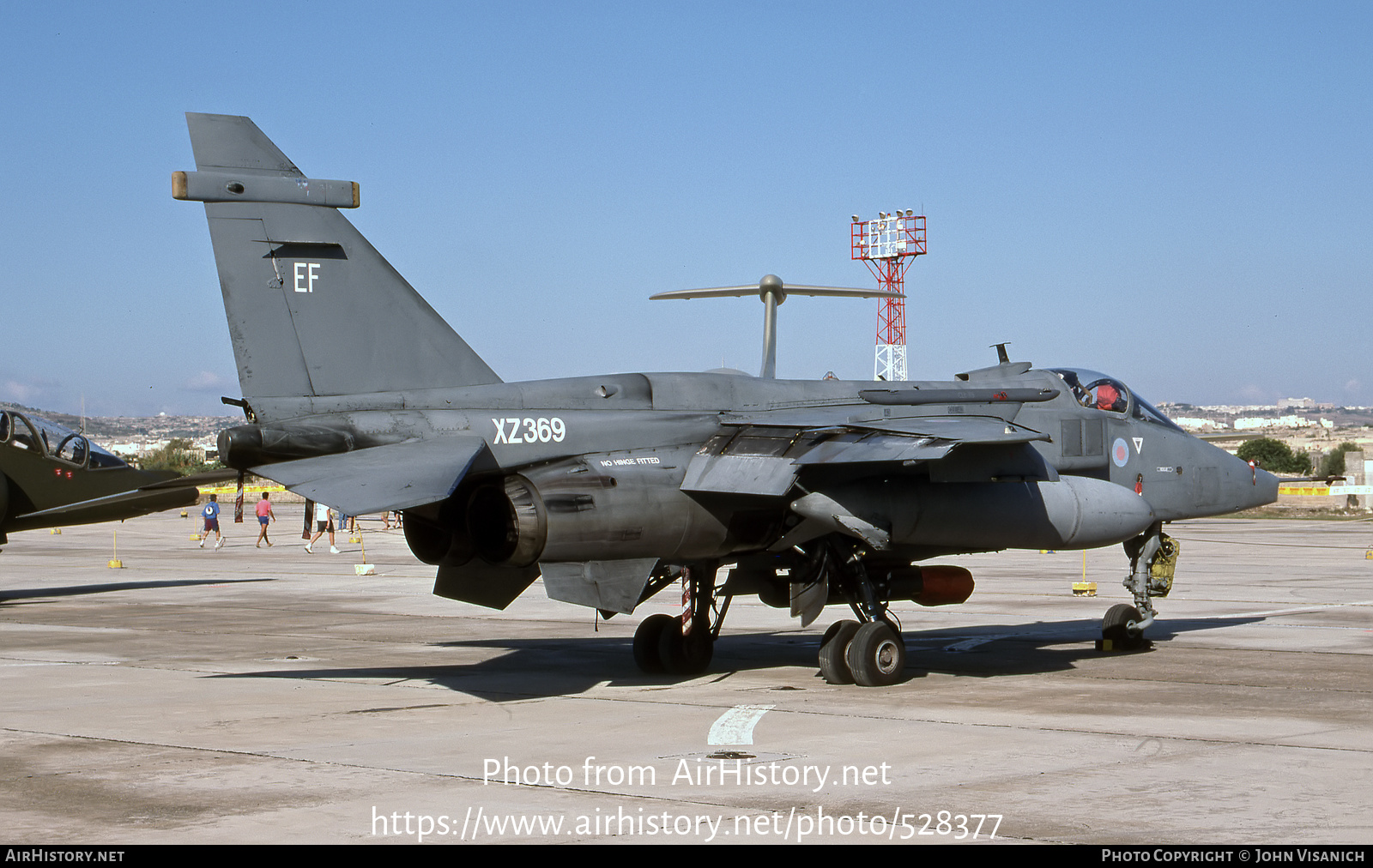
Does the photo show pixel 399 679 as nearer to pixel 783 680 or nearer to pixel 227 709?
pixel 227 709

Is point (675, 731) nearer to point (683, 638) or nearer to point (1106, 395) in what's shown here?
point (683, 638)

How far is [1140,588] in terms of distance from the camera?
15523 mm

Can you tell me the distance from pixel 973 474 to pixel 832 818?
6.26m

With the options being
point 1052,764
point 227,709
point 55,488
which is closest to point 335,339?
point 227,709

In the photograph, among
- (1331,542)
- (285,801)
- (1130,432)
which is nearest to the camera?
(285,801)

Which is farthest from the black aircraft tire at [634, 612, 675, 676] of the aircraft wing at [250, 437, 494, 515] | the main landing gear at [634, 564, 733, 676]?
the aircraft wing at [250, 437, 494, 515]

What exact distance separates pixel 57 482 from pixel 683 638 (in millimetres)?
15098

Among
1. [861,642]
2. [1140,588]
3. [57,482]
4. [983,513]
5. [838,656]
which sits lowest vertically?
[838,656]

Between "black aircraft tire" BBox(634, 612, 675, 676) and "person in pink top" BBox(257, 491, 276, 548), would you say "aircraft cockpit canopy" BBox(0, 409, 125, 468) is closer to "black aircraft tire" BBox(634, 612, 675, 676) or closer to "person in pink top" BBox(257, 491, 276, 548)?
"black aircraft tire" BBox(634, 612, 675, 676)

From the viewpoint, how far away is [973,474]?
13.0 m

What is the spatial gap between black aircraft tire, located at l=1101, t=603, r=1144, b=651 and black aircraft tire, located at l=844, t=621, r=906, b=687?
3764 mm

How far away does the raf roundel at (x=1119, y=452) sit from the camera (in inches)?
595

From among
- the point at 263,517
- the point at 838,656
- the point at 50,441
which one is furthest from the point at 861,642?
the point at 263,517
